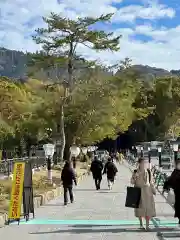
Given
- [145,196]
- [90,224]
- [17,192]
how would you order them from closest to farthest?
1. [145,196]
2. [17,192]
3. [90,224]

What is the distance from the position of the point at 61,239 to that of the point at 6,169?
15.2 metres

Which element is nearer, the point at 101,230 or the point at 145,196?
the point at 145,196

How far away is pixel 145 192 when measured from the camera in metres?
11.2

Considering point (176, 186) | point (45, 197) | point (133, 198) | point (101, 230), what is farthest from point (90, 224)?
point (45, 197)

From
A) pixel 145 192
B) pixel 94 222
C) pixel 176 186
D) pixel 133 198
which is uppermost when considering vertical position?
pixel 176 186

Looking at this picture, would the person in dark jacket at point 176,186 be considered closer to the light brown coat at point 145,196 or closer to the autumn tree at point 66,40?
the light brown coat at point 145,196

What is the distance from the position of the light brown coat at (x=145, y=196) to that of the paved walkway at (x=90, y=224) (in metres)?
0.43

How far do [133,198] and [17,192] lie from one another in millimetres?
2941

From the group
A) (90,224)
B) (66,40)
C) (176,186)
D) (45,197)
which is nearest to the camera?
(176,186)

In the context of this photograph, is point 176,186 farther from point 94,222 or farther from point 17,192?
point 17,192

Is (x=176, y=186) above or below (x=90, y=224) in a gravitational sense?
above

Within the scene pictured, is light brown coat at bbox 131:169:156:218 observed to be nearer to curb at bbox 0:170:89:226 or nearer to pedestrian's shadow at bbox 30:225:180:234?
pedestrian's shadow at bbox 30:225:180:234

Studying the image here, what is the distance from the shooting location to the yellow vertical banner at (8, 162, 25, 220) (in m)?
12.3

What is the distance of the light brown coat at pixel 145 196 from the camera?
11141mm
